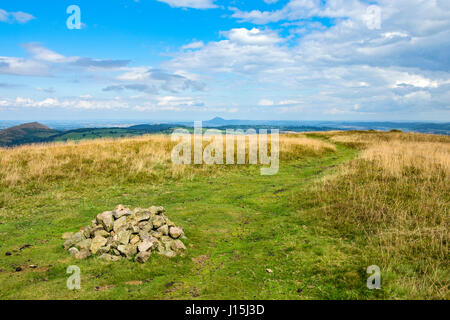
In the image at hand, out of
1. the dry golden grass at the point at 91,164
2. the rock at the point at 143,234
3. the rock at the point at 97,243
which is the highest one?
the dry golden grass at the point at 91,164

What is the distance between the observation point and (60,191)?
1697cm

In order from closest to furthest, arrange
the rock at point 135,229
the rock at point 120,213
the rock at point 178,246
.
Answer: the rock at point 178,246 < the rock at point 135,229 < the rock at point 120,213

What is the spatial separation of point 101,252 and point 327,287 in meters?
7.23

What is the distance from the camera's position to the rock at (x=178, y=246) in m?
9.14

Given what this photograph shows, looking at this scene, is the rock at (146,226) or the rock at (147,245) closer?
the rock at (147,245)

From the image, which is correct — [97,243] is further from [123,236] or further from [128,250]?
[128,250]

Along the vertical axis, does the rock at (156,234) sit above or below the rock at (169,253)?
above

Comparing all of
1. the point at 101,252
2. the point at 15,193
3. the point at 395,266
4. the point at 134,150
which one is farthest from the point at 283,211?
the point at 134,150

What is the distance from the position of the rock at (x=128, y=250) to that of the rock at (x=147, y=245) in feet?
0.99

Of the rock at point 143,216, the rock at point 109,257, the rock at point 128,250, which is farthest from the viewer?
the rock at point 143,216

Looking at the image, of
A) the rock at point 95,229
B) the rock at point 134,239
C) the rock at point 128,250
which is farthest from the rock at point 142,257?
the rock at point 95,229

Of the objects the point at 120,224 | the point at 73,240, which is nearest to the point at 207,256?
the point at 120,224

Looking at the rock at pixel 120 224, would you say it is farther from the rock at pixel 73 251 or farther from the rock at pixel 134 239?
the rock at pixel 73 251
